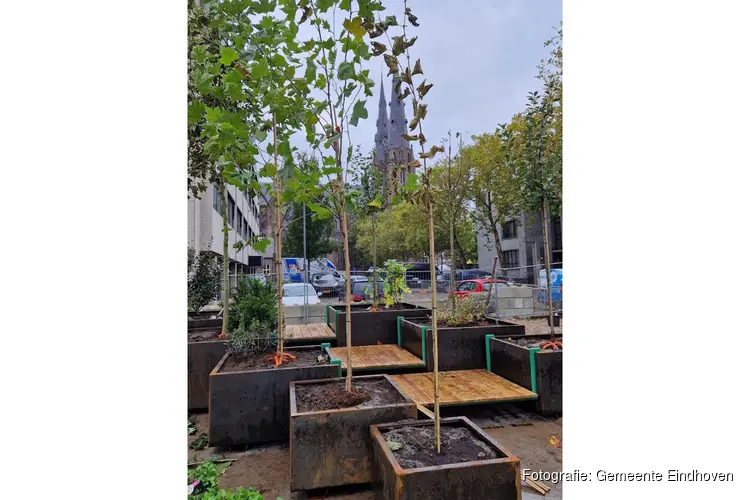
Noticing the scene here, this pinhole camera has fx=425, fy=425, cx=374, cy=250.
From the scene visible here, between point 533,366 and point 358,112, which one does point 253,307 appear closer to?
point 358,112

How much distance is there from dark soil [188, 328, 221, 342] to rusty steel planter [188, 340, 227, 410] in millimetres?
431

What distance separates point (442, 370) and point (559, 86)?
3543mm

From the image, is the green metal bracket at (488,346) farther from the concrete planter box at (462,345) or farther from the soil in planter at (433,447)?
the soil in planter at (433,447)

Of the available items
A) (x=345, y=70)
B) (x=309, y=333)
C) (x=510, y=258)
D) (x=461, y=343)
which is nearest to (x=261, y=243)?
(x=345, y=70)

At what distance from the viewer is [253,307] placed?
4172 millimetres

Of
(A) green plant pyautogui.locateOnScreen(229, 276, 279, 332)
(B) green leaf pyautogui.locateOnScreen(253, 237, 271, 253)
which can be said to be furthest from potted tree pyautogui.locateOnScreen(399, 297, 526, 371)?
(B) green leaf pyautogui.locateOnScreen(253, 237, 271, 253)

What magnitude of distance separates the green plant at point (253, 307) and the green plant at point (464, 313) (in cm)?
252

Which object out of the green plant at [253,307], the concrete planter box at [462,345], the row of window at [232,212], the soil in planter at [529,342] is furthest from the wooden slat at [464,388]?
the row of window at [232,212]

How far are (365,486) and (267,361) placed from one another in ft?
4.73

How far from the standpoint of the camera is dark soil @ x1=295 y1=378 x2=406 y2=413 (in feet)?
8.79

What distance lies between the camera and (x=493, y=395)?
155 inches

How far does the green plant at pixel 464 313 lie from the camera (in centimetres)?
574
